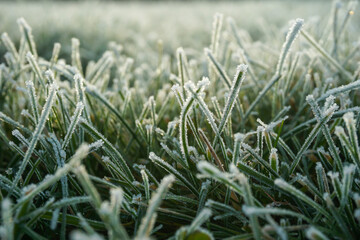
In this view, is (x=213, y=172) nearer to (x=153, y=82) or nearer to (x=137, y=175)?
(x=137, y=175)

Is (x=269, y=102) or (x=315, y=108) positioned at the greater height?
(x=315, y=108)

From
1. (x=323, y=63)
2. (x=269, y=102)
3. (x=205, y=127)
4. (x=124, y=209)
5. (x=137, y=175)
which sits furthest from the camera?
(x=323, y=63)

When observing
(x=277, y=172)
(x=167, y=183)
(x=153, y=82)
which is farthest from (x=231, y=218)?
(x=153, y=82)

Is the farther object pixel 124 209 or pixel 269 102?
pixel 269 102

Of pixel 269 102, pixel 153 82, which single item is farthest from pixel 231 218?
pixel 153 82

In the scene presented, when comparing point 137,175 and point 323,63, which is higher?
point 323,63

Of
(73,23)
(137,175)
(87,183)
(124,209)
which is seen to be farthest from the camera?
(73,23)

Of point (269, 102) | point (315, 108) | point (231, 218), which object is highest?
point (315, 108)

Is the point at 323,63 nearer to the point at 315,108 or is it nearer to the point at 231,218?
the point at 315,108

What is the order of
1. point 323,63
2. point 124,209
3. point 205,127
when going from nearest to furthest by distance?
point 124,209, point 205,127, point 323,63
